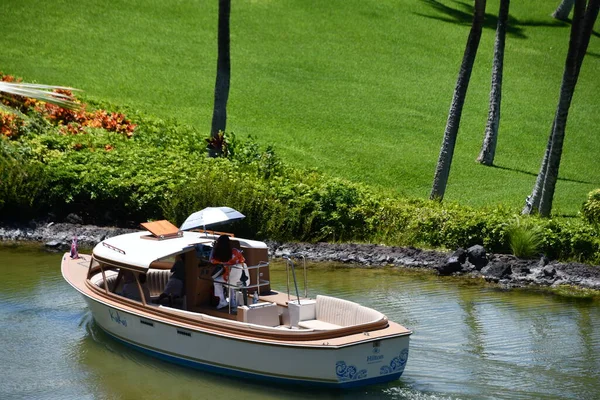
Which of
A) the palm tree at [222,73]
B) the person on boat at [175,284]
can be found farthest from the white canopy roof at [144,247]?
the palm tree at [222,73]

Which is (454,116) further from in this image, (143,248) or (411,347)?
(143,248)

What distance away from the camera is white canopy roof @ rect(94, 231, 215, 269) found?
15492 mm

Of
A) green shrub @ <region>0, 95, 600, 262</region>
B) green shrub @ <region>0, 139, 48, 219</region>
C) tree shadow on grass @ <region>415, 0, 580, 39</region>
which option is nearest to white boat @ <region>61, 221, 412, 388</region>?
green shrub @ <region>0, 95, 600, 262</region>

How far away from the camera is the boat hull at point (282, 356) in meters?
13.5

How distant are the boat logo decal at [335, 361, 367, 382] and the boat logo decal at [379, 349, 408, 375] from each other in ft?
0.97

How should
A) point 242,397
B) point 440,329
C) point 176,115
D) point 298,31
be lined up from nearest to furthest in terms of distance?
point 242,397 < point 440,329 < point 176,115 < point 298,31

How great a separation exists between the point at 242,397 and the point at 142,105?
19926 millimetres

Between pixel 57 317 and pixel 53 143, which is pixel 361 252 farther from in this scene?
pixel 53 143

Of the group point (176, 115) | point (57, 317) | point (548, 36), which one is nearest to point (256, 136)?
point (176, 115)

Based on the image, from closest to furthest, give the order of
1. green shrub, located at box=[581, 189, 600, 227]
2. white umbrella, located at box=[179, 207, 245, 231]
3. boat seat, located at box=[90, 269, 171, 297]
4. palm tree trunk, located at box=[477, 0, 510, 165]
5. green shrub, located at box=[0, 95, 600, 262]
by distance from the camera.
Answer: white umbrella, located at box=[179, 207, 245, 231], boat seat, located at box=[90, 269, 171, 297], green shrub, located at box=[0, 95, 600, 262], green shrub, located at box=[581, 189, 600, 227], palm tree trunk, located at box=[477, 0, 510, 165]

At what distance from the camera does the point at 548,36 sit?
47.2 meters

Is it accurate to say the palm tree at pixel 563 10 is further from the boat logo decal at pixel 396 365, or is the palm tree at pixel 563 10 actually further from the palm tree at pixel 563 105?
the boat logo decal at pixel 396 365

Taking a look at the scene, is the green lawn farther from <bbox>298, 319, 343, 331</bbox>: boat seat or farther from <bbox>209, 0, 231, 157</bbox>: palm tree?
<bbox>298, 319, 343, 331</bbox>: boat seat

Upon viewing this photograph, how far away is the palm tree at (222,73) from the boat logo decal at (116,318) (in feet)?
33.5
